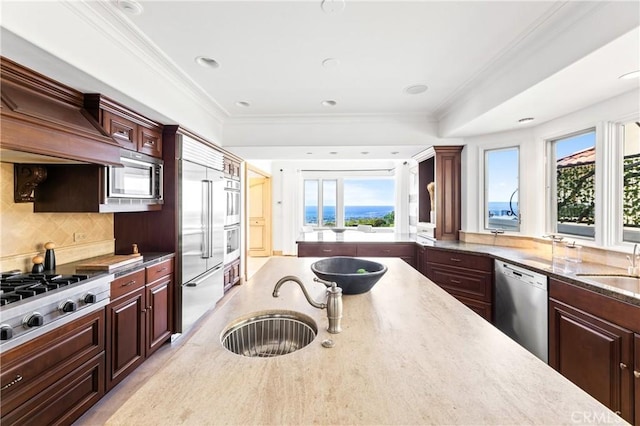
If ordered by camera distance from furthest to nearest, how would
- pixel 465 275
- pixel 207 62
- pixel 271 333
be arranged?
pixel 465 275 < pixel 207 62 < pixel 271 333

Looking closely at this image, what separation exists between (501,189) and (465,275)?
47.8 inches

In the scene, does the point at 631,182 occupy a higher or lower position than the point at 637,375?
higher

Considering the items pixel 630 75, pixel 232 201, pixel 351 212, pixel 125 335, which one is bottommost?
pixel 125 335

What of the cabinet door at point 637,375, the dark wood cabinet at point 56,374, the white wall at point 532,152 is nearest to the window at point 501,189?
the white wall at point 532,152

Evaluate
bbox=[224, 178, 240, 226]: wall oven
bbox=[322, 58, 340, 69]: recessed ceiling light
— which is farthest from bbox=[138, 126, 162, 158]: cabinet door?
bbox=[322, 58, 340, 69]: recessed ceiling light

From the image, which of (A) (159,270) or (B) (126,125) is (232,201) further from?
(B) (126,125)

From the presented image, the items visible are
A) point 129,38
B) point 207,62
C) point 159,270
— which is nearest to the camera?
point 129,38

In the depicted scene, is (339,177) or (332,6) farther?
(339,177)

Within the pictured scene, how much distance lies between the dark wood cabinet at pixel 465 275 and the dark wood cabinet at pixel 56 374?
3.24 m

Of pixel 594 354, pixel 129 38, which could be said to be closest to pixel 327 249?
pixel 594 354

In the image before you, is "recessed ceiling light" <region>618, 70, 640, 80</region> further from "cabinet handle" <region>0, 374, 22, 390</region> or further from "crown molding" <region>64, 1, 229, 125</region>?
"cabinet handle" <region>0, 374, 22, 390</region>

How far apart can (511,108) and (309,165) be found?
16.7ft

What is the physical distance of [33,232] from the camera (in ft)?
6.56

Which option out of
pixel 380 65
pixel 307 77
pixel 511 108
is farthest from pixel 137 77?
pixel 511 108
